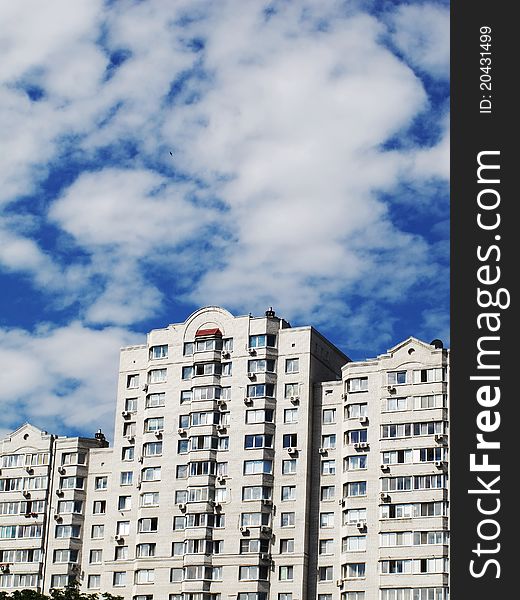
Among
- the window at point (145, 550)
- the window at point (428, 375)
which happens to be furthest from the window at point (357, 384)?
the window at point (145, 550)

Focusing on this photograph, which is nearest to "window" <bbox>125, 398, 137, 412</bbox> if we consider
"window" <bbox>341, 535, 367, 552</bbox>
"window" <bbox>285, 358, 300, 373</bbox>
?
"window" <bbox>285, 358, 300, 373</bbox>

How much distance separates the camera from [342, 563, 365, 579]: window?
4289 inches

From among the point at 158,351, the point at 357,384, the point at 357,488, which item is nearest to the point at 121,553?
the point at 158,351

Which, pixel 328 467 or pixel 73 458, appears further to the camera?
pixel 73 458

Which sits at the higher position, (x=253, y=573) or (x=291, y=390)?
(x=291, y=390)

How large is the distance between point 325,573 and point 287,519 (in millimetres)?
6385

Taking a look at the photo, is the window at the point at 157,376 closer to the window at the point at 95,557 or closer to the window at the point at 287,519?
the window at the point at 95,557

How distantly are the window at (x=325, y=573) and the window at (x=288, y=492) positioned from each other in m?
7.40

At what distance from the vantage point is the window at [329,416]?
116m

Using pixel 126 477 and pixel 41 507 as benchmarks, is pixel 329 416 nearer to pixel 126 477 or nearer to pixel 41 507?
pixel 126 477

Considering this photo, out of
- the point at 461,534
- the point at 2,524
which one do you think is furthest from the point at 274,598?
the point at 461,534

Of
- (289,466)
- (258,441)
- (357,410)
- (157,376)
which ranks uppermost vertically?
(157,376)

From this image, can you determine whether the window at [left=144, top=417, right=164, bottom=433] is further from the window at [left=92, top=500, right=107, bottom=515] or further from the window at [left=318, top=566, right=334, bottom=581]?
the window at [left=318, top=566, right=334, bottom=581]

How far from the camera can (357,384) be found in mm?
114750
